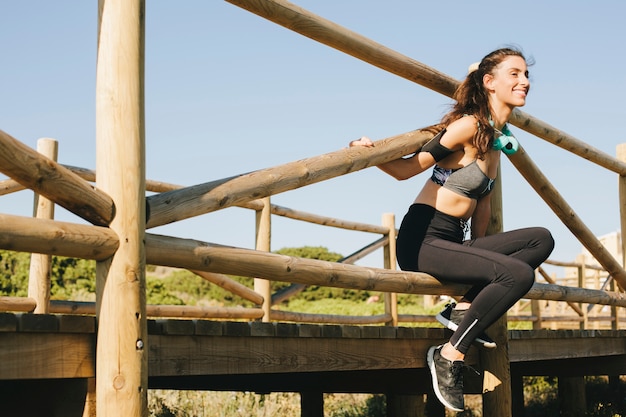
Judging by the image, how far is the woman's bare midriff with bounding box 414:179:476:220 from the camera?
3.58 m

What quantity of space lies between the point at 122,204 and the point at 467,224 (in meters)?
1.90

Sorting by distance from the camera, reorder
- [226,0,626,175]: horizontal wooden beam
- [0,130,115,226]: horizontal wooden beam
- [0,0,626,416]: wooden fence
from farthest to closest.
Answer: [226,0,626,175]: horizontal wooden beam → [0,0,626,416]: wooden fence → [0,130,115,226]: horizontal wooden beam

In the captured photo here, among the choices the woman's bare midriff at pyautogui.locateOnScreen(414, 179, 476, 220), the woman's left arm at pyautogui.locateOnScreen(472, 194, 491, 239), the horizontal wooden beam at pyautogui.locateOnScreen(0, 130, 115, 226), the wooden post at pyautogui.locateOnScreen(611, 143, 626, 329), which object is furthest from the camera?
the wooden post at pyautogui.locateOnScreen(611, 143, 626, 329)

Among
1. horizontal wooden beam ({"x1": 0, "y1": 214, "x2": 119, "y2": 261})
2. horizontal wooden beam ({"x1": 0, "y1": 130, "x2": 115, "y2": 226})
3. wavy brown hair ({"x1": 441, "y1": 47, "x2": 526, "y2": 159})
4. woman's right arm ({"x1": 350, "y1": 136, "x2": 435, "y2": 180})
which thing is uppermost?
wavy brown hair ({"x1": 441, "y1": 47, "x2": 526, "y2": 159})

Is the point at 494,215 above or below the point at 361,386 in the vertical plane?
above

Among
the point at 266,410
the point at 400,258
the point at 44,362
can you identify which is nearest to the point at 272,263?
the point at 44,362

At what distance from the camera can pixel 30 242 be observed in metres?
2.02

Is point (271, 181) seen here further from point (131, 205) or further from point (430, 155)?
point (430, 155)

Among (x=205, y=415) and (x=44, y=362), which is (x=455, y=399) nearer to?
(x=44, y=362)

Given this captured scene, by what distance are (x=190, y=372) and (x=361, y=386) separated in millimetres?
2479

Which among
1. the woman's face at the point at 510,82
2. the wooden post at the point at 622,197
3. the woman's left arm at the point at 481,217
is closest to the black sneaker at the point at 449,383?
the woman's left arm at the point at 481,217

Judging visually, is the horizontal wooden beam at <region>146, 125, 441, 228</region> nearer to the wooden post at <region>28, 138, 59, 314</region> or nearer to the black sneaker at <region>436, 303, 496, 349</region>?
the black sneaker at <region>436, 303, 496, 349</region>

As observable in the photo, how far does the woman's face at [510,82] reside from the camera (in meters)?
3.71

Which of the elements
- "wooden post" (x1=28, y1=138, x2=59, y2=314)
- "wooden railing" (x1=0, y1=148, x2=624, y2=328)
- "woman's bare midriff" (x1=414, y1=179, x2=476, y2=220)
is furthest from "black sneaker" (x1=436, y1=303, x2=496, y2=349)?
"wooden post" (x1=28, y1=138, x2=59, y2=314)
